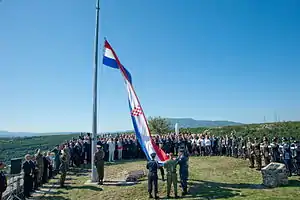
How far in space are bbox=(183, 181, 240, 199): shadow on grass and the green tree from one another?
122ft

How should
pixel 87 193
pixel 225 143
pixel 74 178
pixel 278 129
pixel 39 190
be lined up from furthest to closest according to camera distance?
1. pixel 278 129
2. pixel 225 143
3. pixel 74 178
4. pixel 39 190
5. pixel 87 193

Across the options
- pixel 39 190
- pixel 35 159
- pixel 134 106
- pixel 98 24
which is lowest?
pixel 39 190

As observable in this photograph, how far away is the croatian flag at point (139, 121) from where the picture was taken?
44.6 feet

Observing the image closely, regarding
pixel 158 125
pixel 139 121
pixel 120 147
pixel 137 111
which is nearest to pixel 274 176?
pixel 139 121

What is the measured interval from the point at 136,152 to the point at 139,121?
10406mm

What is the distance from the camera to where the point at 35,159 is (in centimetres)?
1457

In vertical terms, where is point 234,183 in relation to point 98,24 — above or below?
below

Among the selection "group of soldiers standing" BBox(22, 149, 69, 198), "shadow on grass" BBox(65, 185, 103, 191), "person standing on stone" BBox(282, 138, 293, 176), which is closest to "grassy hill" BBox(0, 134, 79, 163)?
"group of soldiers standing" BBox(22, 149, 69, 198)

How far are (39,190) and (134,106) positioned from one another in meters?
5.83

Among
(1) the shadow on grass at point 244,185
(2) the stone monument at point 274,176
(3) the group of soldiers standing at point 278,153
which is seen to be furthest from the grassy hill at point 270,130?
(2) the stone monument at point 274,176

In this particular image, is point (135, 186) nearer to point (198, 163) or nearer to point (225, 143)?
point (198, 163)

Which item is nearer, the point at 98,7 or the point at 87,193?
the point at 87,193

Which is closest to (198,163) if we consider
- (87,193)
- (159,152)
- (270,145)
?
(270,145)

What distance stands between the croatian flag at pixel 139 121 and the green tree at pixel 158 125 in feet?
120
